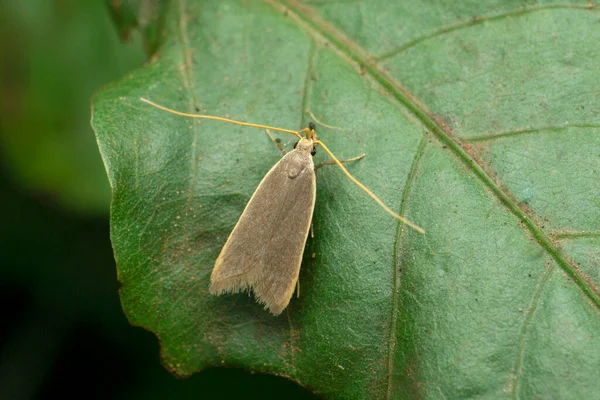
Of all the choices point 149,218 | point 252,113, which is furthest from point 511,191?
point 149,218

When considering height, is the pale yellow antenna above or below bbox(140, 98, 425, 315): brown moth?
above

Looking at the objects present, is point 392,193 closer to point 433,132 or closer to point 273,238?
point 433,132

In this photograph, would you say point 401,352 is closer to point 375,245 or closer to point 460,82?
point 375,245

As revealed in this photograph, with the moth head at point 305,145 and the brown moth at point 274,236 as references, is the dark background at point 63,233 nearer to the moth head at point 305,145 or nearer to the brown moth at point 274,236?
the brown moth at point 274,236

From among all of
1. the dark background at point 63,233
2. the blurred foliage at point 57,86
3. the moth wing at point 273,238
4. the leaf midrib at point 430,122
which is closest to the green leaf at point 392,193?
the leaf midrib at point 430,122

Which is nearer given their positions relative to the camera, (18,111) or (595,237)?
(595,237)

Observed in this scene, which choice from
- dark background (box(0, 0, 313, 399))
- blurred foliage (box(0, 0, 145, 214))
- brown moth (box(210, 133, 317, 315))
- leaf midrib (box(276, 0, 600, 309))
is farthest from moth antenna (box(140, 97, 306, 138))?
blurred foliage (box(0, 0, 145, 214))

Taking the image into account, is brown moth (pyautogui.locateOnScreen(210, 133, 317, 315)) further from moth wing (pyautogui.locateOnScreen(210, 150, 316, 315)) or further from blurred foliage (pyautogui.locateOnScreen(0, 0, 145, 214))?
blurred foliage (pyautogui.locateOnScreen(0, 0, 145, 214))
